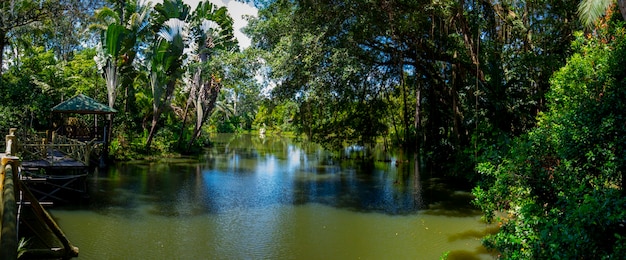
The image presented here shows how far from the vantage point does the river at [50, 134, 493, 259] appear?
8766 millimetres

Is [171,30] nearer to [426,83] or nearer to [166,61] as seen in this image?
[166,61]

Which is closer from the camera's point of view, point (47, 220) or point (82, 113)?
point (47, 220)

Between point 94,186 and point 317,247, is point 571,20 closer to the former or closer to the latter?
point 317,247

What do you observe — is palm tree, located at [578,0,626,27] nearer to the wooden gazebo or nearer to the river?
the river

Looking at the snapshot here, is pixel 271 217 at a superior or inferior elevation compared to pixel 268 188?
inferior

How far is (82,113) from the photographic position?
1820 centimetres

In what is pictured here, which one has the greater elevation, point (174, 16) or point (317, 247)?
point (174, 16)

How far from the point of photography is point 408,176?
1856cm

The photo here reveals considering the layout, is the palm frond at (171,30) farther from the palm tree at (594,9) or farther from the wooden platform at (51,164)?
the palm tree at (594,9)

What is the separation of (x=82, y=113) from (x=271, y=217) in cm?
1123

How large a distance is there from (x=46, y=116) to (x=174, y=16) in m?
8.04

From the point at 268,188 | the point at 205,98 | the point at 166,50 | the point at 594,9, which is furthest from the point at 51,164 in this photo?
the point at 205,98

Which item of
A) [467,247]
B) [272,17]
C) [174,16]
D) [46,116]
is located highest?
[174,16]

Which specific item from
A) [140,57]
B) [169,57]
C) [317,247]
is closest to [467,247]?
[317,247]
